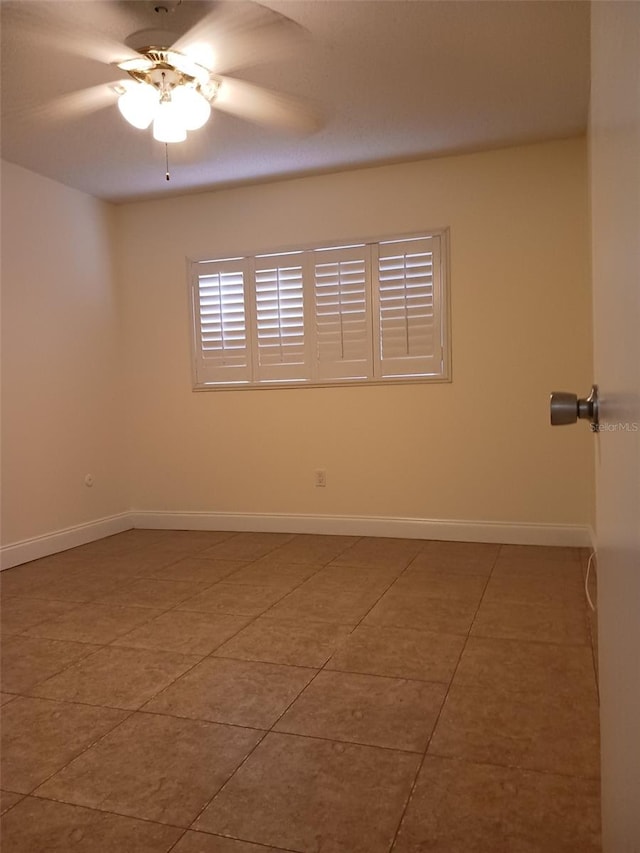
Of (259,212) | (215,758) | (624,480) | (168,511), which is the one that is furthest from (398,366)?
(624,480)

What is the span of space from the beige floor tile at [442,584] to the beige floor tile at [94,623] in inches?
49.0

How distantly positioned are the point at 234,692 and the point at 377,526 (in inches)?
94.6

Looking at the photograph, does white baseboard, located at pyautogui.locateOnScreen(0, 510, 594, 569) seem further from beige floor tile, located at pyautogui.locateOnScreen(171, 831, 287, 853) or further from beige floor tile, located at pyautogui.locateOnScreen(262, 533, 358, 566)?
beige floor tile, located at pyautogui.locateOnScreen(171, 831, 287, 853)

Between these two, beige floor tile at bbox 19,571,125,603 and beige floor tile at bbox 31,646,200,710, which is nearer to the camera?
beige floor tile at bbox 31,646,200,710

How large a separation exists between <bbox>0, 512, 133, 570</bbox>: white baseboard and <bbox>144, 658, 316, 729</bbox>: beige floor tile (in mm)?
2076

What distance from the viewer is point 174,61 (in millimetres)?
2807

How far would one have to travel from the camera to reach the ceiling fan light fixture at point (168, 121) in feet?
9.45

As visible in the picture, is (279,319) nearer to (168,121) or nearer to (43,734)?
(168,121)

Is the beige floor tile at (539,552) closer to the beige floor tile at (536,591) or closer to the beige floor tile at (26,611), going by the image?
the beige floor tile at (536,591)

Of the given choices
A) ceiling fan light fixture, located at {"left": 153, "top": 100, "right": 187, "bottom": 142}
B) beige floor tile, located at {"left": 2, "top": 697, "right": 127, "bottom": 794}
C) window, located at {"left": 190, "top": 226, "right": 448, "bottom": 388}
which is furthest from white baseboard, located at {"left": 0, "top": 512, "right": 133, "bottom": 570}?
ceiling fan light fixture, located at {"left": 153, "top": 100, "right": 187, "bottom": 142}

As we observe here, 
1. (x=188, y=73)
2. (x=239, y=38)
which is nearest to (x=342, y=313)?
(x=188, y=73)

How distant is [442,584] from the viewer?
333cm

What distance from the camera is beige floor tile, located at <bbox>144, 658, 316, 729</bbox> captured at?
203cm

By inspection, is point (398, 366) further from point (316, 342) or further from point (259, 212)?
point (259, 212)
